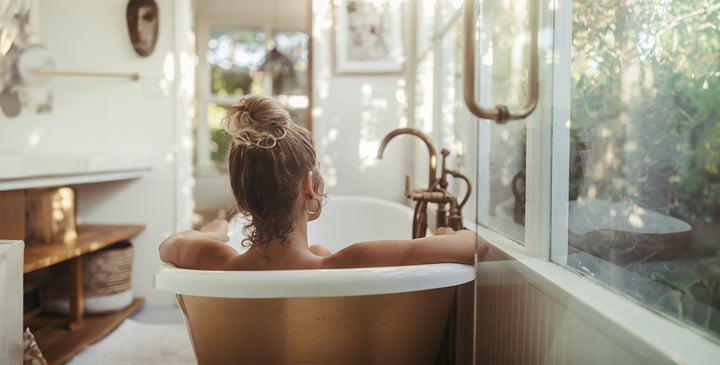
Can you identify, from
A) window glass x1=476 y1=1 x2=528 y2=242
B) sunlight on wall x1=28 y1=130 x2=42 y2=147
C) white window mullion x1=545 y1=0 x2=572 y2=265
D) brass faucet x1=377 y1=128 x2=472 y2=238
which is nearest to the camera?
white window mullion x1=545 y1=0 x2=572 y2=265

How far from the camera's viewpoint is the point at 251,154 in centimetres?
95

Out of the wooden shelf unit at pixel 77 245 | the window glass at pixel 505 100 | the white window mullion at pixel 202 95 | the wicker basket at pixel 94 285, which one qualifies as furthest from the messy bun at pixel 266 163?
the white window mullion at pixel 202 95

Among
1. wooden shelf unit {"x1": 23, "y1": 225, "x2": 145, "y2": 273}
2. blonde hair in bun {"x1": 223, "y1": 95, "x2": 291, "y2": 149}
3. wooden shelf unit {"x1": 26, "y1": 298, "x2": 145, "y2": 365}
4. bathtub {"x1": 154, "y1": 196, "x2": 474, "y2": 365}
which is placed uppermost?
blonde hair in bun {"x1": 223, "y1": 95, "x2": 291, "y2": 149}

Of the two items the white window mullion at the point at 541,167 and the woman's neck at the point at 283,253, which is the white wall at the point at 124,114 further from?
the white window mullion at the point at 541,167

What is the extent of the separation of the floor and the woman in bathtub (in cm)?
123

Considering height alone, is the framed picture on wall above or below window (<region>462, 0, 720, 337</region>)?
above

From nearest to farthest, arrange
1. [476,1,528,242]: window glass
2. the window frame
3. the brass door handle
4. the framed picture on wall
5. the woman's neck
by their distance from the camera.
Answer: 1. the brass door handle
2. the woman's neck
3. [476,1,528,242]: window glass
4. the framed picture on wall
5. the window frame

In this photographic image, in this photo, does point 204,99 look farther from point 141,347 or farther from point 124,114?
point 141,347

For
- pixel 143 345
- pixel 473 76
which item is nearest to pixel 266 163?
pixel 473 76

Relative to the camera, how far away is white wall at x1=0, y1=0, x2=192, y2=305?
2803mm

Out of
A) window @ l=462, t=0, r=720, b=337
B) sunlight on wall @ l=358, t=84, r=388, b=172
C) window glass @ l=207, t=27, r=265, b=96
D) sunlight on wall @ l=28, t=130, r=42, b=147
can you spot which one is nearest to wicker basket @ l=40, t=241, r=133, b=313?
sunlight on wall @ l=28, t=130, r=42, b=147

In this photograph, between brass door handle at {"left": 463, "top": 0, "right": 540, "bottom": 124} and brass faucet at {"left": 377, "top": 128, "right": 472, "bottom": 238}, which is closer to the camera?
brass door handle at {"left": 463, "top": 0, "right": 540, "bottom": 124}

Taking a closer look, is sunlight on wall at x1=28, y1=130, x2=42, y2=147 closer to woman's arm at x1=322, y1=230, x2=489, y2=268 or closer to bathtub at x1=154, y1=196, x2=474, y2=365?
bathtub at x1=154, y1=196, x2=474, y2=365

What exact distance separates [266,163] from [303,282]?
248 mm
